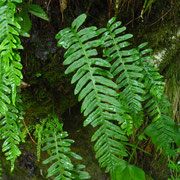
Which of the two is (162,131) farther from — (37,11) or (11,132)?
(37,11)

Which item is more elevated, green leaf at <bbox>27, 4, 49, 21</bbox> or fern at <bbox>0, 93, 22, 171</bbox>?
green leaf at <bbox>27, 4, 49, 21</bbox>

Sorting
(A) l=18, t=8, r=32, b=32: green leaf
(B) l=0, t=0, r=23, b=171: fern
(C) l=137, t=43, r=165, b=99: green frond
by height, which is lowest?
(C) l=137, t=43, r=165, b=99: green frond

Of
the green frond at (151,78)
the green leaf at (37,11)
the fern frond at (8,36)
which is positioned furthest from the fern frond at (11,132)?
the green frond at (151,78)

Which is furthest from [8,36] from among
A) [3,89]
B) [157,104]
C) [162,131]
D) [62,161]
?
[162,131]

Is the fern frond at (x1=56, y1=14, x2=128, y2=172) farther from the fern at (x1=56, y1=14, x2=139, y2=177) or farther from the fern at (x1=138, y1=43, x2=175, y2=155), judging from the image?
the fern at (x1=138, y1=43, x2=175, y2=155)

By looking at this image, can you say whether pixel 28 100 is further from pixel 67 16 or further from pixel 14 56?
pixel 67 16

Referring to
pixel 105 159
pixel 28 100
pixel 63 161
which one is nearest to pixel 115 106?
pixel 105 159

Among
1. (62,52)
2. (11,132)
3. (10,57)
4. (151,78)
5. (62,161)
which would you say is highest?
(62,52)

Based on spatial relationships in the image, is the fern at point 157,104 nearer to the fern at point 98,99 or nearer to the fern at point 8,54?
the fern at point 98,99

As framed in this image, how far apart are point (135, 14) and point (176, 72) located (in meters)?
0.73

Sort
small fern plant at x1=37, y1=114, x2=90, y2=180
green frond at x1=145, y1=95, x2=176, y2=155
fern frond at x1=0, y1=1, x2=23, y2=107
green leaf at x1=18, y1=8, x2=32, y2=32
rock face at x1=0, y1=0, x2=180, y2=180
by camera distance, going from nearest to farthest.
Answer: fern frond at x1=0, y1=1, x2=23, y2=107 → green leaf at x1=18, y1=8, x2=32, y2=32 → small fern plant at x1=37, y1=114, x2=90, y2=180 → green frond at x1=145, y1=95, x2=176, y2=155 → rock face at x1=0, y1=0, x2=180, y2=180

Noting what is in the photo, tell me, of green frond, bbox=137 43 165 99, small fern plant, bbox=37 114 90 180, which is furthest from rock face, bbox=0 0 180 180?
green frond, bbox=137 43 165 99

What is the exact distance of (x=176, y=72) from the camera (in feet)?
6.30

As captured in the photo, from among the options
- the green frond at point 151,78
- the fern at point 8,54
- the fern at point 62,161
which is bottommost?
the fern at point 62,161
